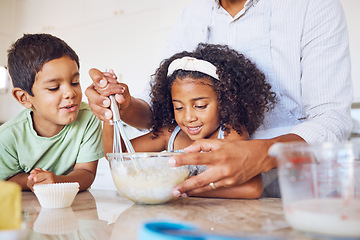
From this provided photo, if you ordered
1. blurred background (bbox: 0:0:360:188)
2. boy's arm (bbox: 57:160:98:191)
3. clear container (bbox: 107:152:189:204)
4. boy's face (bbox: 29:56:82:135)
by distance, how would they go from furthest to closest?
blurred background (bbox: 0:0:360:188), boy's face (bbox: 29:56:82:135), boy's arm (bbox: 57:160:98:191), clear container (bbox: 107:152:189:204)

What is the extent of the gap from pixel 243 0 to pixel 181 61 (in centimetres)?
34

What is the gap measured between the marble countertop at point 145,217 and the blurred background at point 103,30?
242 centimetres

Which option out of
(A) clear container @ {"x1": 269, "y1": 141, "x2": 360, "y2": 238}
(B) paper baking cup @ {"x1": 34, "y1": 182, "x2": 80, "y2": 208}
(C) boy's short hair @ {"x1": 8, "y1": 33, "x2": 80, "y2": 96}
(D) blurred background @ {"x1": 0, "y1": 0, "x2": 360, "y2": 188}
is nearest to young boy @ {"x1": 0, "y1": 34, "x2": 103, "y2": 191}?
(C) boy's short hair @ {"x1": 8, "y1": 33, "x2": 80, "y2": 96}

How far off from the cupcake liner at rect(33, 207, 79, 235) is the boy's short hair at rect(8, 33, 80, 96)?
669mm

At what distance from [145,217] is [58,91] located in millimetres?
763

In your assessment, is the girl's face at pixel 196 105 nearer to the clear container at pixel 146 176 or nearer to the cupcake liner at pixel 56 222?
the clear container at pixel 146 176

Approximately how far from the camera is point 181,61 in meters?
1.17

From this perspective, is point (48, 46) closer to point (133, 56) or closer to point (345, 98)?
point (345, 98)

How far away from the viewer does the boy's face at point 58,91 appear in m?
1.24

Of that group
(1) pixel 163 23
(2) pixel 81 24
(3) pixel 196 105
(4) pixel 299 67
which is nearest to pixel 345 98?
(4) pixel 299 67

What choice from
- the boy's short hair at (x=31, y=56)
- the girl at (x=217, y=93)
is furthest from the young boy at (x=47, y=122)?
the girl at (x=217, y=93)

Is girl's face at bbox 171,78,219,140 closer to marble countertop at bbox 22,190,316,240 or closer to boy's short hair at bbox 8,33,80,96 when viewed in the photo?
marble countertop at bbox 22,190,316,240

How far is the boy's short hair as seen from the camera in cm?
125

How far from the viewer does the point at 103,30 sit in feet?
13.1
